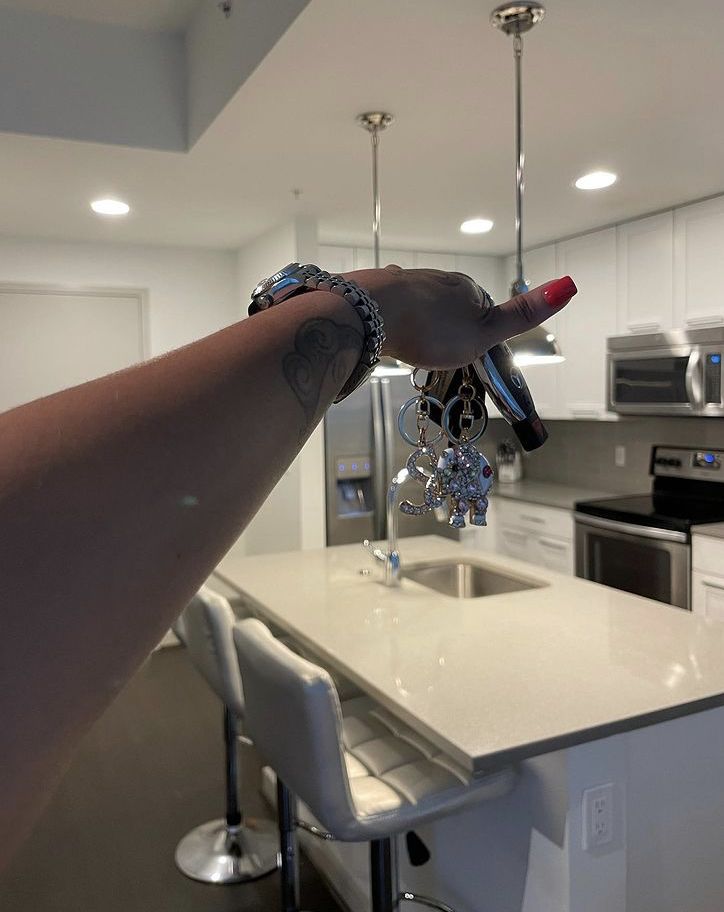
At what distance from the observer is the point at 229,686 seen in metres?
2.17

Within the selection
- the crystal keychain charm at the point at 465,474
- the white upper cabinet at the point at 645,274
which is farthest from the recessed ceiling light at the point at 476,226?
the crystal keychain charm at the point at 465,474

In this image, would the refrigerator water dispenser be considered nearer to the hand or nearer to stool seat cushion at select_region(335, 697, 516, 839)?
stool seat cushion at select_region(335, 697, 516, 839)

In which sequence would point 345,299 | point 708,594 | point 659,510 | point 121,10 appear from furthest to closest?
point 659,510, point 708,594, point 121,10, point 345,299

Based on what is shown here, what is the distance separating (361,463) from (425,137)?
6.94 feet

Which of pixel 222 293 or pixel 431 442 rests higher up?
pixel 222 293

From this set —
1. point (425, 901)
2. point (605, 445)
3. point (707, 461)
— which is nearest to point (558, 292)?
point (425, 901)

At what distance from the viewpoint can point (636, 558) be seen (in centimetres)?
357

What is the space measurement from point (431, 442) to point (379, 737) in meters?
1.32

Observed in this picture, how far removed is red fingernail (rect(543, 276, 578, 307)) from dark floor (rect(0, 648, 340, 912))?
7.23 ft

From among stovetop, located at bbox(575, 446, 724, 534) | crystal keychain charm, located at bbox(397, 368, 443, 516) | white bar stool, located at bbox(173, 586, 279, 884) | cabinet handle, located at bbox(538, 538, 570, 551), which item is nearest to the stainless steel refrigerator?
cabinet handle, located at bbox(538, 538, 570, 551)

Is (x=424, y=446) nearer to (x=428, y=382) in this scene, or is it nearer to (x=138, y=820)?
(x=428, y=382)

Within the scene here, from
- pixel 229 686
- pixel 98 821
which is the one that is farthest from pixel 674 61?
pixel 98 821

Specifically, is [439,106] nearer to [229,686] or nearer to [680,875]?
[229,686]

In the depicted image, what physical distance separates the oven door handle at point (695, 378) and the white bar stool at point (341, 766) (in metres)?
2.33
